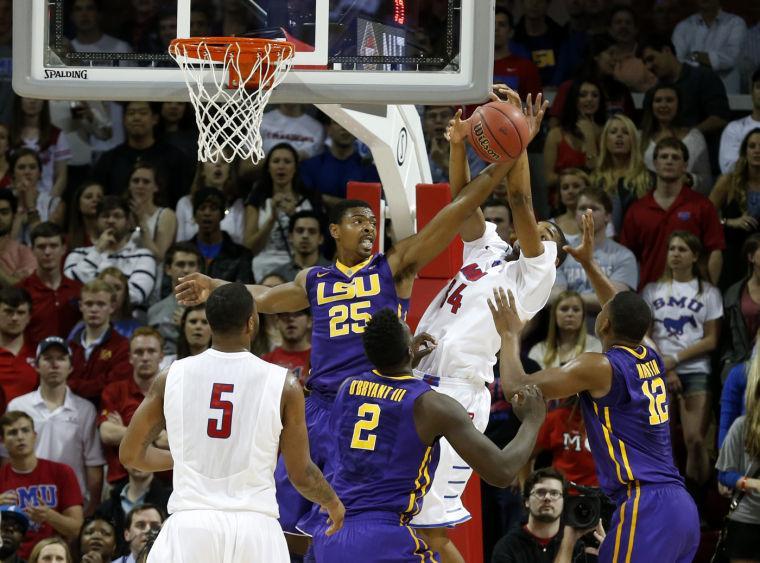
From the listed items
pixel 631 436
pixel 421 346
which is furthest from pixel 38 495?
pixel 631 436

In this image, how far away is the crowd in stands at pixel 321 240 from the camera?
29.9ft

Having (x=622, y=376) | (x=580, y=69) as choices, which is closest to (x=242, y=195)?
(x=580, y=69)

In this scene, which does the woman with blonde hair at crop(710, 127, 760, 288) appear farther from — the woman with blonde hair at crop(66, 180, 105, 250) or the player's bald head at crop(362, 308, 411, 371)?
the player's bald head at crop(362, 308, 411, 371)

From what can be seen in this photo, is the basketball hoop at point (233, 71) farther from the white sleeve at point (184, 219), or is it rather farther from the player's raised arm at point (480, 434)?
the white sleeve at point (184, 219)

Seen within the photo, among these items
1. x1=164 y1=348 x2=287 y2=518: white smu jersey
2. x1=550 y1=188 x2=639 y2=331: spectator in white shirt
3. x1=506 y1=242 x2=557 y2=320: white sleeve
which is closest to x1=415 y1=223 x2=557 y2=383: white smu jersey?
x1=506 y1=242 x2=557 y2=320: white sleeve

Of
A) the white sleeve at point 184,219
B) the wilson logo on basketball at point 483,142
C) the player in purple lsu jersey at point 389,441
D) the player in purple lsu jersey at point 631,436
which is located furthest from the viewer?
the white sleeve at point 184,219

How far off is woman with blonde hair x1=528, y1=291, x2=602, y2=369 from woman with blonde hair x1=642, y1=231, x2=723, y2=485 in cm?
58

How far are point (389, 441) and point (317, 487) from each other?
1.22 ft

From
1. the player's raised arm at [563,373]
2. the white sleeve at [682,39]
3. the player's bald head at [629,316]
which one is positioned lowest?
the player's raised arm at [563,373]

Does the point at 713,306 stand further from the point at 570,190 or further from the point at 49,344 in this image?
the point at 49,344

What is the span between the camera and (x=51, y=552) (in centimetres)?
808

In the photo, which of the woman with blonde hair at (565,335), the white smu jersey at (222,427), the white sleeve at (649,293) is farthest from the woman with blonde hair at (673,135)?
the white smu jersey at (222,427)

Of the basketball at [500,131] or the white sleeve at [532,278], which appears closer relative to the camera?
the basketball at [500,131]

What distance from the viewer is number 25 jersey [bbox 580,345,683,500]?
260 inches
